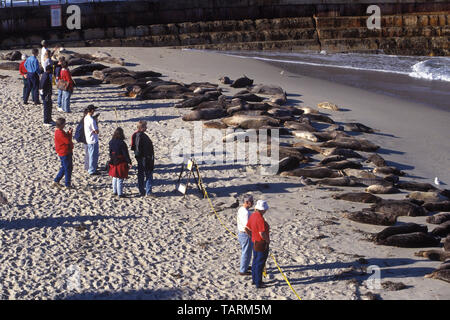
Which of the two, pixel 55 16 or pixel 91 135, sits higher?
pixel 55 16

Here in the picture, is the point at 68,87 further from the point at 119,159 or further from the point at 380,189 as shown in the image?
the point at 380,189

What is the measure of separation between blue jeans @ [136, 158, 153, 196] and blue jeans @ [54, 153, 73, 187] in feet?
4.98

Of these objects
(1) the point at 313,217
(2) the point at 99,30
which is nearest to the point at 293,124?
(1) the point at 313,217

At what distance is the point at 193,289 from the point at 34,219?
4189 millimetres

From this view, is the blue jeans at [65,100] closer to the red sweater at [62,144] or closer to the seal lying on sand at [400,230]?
the red sweater at [62,144]

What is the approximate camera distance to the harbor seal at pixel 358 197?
51.1ft

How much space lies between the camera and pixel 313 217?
1451cm

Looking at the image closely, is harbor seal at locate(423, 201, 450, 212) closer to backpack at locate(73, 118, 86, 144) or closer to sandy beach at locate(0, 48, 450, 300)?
sandy beach at locate(0, 48, 450, 300)

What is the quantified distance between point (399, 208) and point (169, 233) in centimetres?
496

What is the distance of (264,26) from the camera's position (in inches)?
1617

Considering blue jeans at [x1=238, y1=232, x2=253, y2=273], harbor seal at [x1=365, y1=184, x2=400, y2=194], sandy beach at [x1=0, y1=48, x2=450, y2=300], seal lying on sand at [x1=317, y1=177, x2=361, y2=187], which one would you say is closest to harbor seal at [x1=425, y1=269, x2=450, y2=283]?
sandy beach at [x1=0, y1=48, x2=450, y2=300]

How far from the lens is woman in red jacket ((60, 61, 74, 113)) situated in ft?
69.4

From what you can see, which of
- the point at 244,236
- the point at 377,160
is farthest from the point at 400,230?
the point at 377,160
